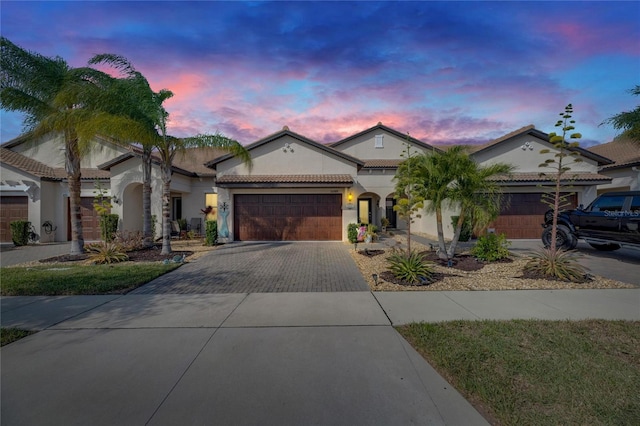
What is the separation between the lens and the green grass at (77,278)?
6266 mm

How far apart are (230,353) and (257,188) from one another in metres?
11.7

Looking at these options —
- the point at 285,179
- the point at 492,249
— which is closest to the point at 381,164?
the point at 285,179

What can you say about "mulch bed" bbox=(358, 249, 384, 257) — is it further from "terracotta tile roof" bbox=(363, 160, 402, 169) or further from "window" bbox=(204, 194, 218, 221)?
"window" bbox=(204, 194, 218, 221)

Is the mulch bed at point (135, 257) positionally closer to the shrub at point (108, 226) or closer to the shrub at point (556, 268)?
the shrub at point (108, 226)

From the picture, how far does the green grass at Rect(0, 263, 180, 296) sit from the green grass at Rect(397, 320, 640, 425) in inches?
267

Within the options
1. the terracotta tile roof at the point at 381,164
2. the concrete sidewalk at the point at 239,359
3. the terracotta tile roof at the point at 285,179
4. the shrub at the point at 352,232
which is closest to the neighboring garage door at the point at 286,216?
the shrub at the point at 352,232

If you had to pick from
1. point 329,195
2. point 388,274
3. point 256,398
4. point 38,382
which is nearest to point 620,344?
point 388,274

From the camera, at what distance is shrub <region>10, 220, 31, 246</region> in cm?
1377

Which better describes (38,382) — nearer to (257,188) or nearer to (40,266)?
(40,266)

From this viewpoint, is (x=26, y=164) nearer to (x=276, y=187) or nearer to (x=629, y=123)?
(x=276, y=187)

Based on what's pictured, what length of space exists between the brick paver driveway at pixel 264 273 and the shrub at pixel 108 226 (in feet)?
19.9

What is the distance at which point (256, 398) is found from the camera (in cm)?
282

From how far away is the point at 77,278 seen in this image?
23.8 feet

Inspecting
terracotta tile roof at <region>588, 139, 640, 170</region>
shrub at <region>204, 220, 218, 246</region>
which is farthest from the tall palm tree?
terracotta tile roof at <region>588, 139, 640, 170</region>
